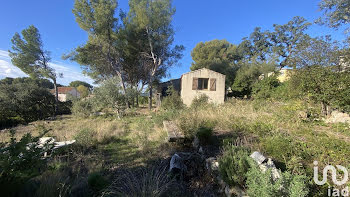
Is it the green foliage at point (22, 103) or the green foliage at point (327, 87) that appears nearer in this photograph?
the green foliage at point (327, 87)

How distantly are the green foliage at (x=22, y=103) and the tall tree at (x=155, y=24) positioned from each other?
9291mm

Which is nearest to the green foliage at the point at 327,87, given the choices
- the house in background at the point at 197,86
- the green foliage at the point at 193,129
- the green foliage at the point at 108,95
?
the green foliage at the point at 193,129

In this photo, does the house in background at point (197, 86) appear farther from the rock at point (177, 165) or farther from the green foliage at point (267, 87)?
the rock at point (177, 165)

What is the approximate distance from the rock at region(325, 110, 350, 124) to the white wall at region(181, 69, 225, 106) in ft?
24.3

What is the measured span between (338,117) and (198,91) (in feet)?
26.7

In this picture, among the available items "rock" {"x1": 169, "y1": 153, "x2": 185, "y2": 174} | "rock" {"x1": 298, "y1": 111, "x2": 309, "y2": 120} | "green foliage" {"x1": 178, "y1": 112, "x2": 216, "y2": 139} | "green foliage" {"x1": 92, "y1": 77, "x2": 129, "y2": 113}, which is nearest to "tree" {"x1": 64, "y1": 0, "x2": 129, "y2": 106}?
"green foliage" {"x1": 92, "y1": 77, "x2": 129, "y2": 113}

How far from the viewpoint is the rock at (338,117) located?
3990 millimetres

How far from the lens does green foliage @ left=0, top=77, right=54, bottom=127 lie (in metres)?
9.09

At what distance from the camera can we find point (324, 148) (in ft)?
7.52

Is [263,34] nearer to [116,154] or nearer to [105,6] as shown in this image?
[105,6]

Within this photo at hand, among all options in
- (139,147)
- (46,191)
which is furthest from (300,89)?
(46,191)

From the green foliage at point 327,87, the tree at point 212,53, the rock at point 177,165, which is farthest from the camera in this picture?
the tree at point 212,53

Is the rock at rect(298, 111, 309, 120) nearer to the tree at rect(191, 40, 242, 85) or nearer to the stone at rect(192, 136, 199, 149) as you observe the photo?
the stone at rect(192, 136, 199, 149)

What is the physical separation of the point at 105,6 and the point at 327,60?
1542 centimetres
